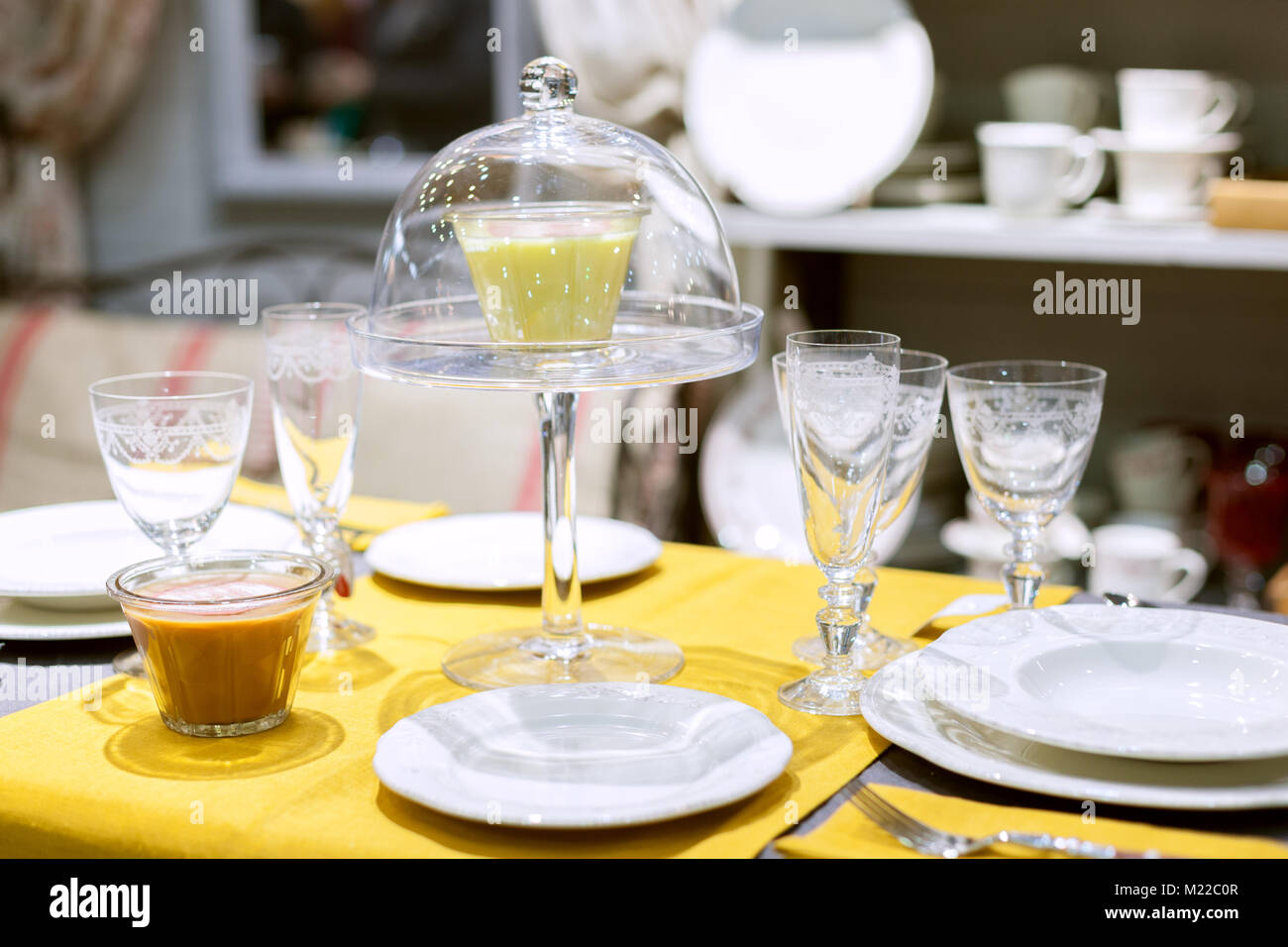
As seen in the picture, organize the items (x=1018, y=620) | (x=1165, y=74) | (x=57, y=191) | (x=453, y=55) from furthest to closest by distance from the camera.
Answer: (x=57, y=191) < (x=453, y=55) < (x=1165, y=74) < (x=1018, y=620)

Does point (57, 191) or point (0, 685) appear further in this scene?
point (57, 191)

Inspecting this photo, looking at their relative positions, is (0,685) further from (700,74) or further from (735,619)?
(700,74)

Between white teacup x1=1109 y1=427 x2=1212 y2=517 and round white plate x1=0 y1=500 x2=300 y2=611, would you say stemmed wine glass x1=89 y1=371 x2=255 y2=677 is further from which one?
white teacup x1=1109 y1=427 x2=1212 y2=517

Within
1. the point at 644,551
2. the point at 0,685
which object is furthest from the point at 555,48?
the point at 0,685

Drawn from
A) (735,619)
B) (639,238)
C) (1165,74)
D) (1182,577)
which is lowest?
(1182,577)

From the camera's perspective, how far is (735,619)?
109 cm

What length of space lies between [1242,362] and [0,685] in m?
1.76

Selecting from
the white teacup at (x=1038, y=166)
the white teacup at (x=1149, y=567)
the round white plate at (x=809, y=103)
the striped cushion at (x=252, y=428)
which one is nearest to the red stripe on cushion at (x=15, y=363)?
the striped cushion at (x=252, y=428)

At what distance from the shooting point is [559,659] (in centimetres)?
98

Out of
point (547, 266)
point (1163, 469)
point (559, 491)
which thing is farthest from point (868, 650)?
point (1163, 469)

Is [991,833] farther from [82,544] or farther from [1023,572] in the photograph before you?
[82,544]

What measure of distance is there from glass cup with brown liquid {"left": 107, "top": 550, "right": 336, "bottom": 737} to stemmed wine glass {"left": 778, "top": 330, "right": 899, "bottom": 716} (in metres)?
0.31

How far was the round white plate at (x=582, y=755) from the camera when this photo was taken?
27.4 inches

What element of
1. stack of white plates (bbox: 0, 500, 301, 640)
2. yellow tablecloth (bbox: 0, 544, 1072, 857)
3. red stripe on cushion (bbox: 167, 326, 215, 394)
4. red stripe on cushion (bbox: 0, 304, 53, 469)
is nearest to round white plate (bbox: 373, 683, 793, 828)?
yellow tablecloth (bbox: 0, 544, 1072, 857)
